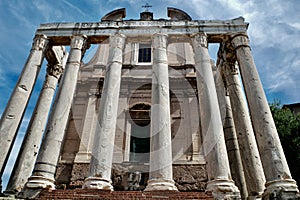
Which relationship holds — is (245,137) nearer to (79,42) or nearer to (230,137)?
(230,137)

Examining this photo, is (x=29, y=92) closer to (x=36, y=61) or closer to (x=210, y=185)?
(x=36, y=61)

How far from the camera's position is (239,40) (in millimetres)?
12055

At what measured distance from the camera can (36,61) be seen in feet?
39.1

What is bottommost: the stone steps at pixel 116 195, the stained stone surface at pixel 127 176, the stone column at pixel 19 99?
the stone steps at pixel 116 195

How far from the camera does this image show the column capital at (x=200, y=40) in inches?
482

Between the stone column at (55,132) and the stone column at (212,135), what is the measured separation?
19.0 feet

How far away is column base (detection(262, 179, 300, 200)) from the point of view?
25.4 ft

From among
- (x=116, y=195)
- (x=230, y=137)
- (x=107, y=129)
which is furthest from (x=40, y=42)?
(x=230, y=137)

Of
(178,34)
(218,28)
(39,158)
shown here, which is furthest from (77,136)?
(218,28)

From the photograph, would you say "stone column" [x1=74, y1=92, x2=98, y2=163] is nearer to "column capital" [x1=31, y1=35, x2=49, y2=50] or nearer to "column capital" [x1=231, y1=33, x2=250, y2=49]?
"column capital" [x1=31, y1=35, x2=49, y2=50]

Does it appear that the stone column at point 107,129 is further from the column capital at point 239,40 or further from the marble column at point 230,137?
the marble column at point 230,137

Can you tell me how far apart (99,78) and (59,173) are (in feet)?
21.4

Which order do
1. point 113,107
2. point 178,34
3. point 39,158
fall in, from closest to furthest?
point 39,158 → point 113,107 → point 178,34

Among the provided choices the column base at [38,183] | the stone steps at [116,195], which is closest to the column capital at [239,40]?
the stone steps at [116,195]
